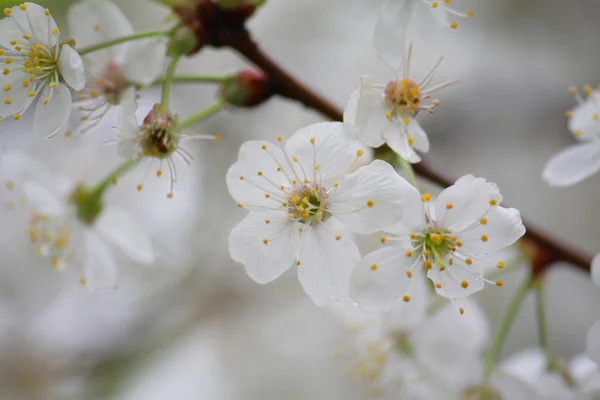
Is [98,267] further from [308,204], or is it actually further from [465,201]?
[465,201]

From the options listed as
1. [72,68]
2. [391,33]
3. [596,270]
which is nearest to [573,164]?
[596,270]

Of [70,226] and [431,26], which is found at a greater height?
[431,26]

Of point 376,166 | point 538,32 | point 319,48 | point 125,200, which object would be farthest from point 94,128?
point 538,32

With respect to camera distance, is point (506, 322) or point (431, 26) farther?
point (506, 322)

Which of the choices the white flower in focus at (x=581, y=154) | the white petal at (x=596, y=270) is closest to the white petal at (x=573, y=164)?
the white flower in focus at (x=581, y=154)

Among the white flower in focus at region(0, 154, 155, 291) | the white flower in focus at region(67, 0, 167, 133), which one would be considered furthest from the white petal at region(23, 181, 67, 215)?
the white flower in focus at region(67, 0, 167, 133)

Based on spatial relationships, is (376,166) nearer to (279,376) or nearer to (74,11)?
(74,11)
